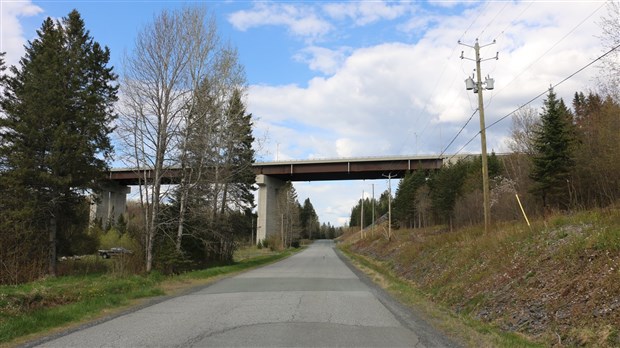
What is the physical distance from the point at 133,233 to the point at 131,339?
57.3ft

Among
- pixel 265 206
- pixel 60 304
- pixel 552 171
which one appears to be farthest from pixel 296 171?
pixel 60 304

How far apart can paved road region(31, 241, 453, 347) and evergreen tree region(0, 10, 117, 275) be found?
17.4 m

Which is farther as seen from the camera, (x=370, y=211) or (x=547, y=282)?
(x=370, y=211)

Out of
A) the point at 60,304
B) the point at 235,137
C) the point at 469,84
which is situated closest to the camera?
the point at 60,304

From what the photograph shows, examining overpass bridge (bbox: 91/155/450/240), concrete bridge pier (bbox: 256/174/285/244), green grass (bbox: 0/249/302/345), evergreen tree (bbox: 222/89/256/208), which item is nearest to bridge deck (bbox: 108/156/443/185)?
Answer: overpass bridge (bbox: 91/155/450/240)

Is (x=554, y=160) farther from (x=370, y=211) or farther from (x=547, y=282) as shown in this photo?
(x=370, y=211)

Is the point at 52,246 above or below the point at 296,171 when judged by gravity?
below

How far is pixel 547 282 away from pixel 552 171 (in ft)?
80.9

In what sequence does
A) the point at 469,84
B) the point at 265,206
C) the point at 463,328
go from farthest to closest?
the point at 265,206 < the point at 469,84 < the point at 463,328

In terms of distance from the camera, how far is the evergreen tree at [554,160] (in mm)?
30969

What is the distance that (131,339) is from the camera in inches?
300

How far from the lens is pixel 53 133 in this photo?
2634 centimetres

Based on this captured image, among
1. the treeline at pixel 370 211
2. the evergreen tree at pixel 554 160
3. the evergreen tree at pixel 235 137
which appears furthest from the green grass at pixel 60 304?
the treeline at pixel 370 211

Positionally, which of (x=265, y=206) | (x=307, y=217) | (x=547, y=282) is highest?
(x=307, y=217)
